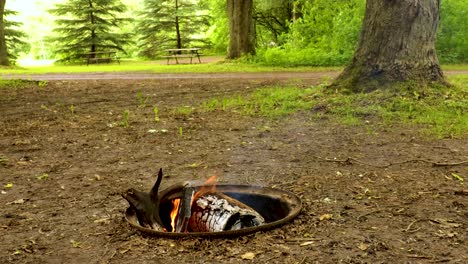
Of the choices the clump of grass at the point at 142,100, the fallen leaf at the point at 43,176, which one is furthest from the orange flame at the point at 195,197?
the clump of grass at the point at 142,100

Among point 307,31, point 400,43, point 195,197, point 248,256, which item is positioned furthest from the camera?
point 307,31

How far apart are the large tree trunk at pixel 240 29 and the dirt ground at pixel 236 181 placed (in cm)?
1424

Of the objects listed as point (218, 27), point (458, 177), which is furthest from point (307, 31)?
point (458, 177)

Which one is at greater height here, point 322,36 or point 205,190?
point 322,36

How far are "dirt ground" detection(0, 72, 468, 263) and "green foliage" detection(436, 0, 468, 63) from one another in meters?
13.3

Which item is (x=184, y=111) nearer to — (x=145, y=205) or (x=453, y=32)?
(x=145, y=205)

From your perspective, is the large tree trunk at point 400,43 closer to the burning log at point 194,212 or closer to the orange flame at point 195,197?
the orange flame at point 195,197

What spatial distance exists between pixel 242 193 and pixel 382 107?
176 inches

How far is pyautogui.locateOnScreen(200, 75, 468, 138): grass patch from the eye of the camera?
7156 mm

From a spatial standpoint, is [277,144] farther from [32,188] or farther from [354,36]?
[354,36]

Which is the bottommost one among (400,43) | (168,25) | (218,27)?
(400,43)

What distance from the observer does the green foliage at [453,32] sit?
19156mm

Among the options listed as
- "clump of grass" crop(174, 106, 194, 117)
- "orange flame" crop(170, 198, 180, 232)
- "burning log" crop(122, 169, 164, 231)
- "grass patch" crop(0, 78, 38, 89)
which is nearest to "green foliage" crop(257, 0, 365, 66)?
"grass patch" crop(0, 78, 38, 89)

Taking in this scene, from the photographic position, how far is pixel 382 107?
Result: 26.1ft
